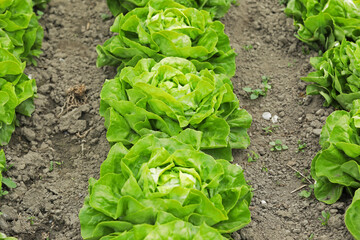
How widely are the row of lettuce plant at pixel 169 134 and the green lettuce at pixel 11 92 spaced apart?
3.62ft

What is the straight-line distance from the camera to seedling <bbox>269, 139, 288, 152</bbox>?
685 cm

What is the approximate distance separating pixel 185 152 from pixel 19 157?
257 cm

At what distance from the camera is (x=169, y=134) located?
19.4ft

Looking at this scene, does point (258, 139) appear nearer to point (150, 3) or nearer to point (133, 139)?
point (133, 139)

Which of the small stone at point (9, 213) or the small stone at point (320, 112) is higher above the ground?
the small stone at point (320, 112)

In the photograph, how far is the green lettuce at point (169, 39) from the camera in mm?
6637

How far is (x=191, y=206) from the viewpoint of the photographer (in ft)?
15.9

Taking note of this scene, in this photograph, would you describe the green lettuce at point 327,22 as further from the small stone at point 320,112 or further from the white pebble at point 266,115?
the white pebble at point 266,115

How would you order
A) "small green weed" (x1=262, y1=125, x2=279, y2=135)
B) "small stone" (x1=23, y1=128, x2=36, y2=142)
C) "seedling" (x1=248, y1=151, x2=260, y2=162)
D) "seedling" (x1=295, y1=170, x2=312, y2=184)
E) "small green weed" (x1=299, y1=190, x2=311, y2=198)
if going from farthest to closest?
"small green weed" (x1=262, y1=125, x2=279, y2=135) < "small stone" (x1=23, y1=128, x2=36, y2=142) < "seedling" (x1=248, y1=151, x2=260, y2=162) < "seedling" (x1=295, y1=170, x2=312, y2=184) < "small green weed" (x1=299, y1=190, x2=311, y2=198)

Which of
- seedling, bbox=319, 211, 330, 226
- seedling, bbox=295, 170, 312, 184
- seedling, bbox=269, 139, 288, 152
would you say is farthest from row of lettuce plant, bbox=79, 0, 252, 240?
seedling, bbox=319, 211, 330, 226

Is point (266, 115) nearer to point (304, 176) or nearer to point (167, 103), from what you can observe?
point (304, 176)

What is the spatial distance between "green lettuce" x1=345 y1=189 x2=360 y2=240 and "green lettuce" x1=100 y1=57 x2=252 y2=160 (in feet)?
5.03

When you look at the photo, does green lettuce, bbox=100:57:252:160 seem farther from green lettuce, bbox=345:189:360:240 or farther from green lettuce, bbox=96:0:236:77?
green lettuce, bbox=345:189:360:240

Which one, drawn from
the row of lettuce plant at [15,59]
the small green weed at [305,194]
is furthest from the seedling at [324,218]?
the row of lettuce plant at [15,59]
